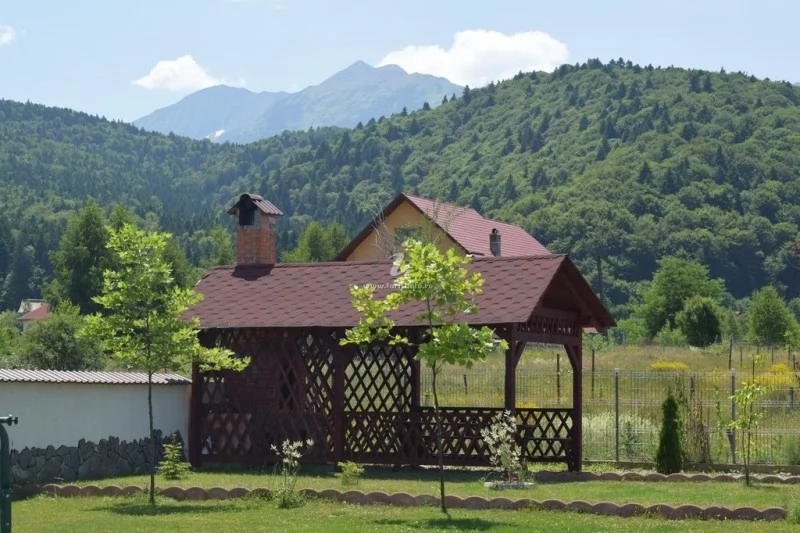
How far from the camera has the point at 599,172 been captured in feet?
429

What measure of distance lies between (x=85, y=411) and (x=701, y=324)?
43.9 metres

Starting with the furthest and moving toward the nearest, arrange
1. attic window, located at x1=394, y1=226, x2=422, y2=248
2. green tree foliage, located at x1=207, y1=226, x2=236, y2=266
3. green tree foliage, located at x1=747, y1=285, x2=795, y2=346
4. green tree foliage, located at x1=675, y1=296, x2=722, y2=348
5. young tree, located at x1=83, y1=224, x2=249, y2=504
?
green tree foliage, located at x1=207, y1=226, x2=236, y2=266 → green tree foliage, located at x1=675, y1=296, x2=722, y2=348 → green tree foliage, located at x1=747, y1=285, x2=795, y2=346 → attic window, located at x1=394, y1=226, x2=422, y2=248 → young tree, located at x1=83, y1=224, x2=249, y2=504

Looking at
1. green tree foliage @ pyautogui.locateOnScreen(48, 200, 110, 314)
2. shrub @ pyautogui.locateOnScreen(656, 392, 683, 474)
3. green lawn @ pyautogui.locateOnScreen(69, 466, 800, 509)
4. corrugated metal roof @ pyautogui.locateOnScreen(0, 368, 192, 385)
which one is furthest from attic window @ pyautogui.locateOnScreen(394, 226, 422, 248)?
green tree foliage @ pyautogui.locateOnScreen(48, 200, 110, 314)

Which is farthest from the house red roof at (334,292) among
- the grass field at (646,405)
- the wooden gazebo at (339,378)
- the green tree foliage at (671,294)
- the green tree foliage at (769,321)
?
the green tree foliage at (671,294)

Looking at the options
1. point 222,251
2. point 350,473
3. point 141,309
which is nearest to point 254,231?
point 350,473

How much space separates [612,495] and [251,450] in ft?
27.1

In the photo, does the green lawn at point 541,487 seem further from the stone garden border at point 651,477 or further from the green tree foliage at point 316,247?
the green tree foliage at point 316,247

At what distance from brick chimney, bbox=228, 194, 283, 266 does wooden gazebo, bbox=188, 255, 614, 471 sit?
2010mm

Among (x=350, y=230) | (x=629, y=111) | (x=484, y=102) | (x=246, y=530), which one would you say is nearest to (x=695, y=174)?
(x=629, y=111)

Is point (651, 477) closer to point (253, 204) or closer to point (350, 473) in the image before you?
point (350, 473)

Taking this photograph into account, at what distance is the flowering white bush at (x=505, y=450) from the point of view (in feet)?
67.7

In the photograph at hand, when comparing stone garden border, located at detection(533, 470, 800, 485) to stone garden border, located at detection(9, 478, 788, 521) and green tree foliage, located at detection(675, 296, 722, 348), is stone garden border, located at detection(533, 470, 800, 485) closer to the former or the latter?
stone garden border, located at detection(9, 478, 788, 521)

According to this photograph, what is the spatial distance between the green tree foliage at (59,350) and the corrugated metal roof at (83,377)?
54.8 feet

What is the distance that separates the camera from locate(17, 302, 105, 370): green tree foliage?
1641 inches
